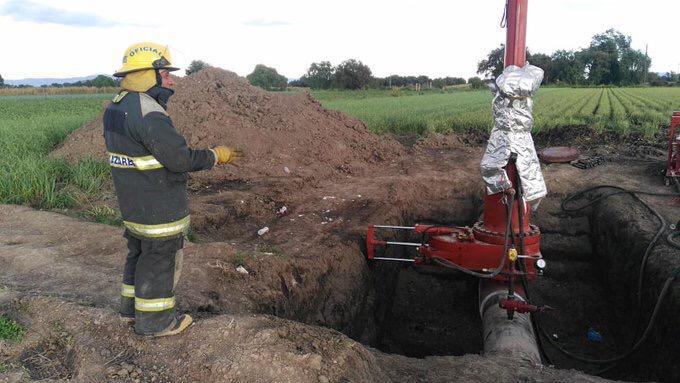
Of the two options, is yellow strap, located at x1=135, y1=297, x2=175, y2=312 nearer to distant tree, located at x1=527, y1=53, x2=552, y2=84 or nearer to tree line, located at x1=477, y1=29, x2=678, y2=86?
distant tree, located at x1=527, y1=53, x2=552, y2=84

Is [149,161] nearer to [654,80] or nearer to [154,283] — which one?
[154,283]

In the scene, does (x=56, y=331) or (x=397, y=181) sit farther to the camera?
(x=397, y=181)

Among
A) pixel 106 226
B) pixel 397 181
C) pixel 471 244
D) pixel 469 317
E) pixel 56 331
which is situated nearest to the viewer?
pixel 56 331

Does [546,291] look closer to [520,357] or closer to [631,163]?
[520,357]

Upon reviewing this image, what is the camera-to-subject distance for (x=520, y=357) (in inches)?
147

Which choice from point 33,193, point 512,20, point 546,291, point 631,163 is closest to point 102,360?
point 512,20

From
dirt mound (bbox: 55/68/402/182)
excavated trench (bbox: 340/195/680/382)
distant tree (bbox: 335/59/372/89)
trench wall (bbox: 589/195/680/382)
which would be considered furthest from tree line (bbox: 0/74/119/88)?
trench wall (bbox: 589/195/680/382)

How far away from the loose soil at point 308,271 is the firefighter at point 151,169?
0.33 metres

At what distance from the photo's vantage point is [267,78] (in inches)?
1745

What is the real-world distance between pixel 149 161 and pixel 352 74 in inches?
1860

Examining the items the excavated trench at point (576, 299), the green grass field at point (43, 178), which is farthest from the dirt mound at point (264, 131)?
the excavated trench at point (576, 299)

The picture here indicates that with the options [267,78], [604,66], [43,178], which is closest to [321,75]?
[267,78]

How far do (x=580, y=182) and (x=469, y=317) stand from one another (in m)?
3.77

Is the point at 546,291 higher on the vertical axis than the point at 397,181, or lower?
lower
